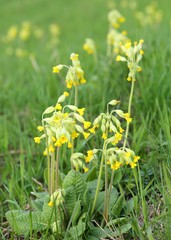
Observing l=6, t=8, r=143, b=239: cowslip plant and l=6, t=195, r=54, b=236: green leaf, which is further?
l=6, t=195, r=54, b=236: green leaf

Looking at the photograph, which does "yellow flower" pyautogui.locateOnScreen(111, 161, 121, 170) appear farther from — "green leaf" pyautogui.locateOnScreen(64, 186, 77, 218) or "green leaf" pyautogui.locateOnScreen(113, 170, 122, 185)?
"green leaf" pyautogui.locateOnScreen(113, 170, 122, 185)

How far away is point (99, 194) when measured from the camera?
2.53 m

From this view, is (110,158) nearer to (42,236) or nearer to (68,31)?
(42,236)

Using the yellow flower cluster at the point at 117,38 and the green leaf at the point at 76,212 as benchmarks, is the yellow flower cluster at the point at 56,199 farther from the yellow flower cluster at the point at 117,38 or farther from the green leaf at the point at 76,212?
the yellow flower cluster at the point at 117,38

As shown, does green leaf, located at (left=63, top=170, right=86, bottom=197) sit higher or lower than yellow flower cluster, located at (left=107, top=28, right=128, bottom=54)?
lower

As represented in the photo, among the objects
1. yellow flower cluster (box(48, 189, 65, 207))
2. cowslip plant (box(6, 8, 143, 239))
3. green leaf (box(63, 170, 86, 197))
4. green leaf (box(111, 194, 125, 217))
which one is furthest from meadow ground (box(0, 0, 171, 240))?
A: yellow flower cluster (box(48, 189, 65, 207))

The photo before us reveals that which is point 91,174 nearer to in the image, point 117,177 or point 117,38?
point 117,177

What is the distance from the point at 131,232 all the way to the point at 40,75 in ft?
8.89

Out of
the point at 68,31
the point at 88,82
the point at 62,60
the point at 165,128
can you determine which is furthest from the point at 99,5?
the point at 165,128

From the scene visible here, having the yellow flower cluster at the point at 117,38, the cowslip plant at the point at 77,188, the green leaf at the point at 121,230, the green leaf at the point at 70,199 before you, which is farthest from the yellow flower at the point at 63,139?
the yellow flower cluster at the point at 117,38

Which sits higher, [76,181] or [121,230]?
[76,181]

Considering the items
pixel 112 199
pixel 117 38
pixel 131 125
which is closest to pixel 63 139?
pixel 112 199

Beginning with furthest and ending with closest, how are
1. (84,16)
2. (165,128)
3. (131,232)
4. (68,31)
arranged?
(84,16) < (68,31) < (165,128) < (131,232)

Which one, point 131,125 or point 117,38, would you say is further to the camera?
point 117,38
